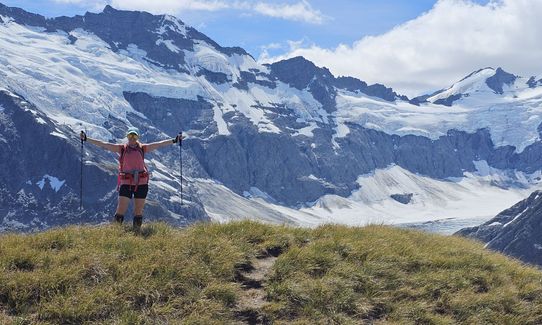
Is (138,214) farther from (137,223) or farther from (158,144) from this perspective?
(158,144)

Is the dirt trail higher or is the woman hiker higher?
the woman hiker

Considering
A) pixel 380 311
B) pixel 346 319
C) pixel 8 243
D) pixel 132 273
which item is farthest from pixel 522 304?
pixel 8 243

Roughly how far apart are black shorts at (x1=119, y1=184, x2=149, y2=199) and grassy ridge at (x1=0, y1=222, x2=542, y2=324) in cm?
123

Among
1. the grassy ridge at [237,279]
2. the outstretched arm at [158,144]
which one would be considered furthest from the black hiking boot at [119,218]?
the outstretched arm at [158,144]

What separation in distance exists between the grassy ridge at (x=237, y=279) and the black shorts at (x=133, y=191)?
1.23 meters

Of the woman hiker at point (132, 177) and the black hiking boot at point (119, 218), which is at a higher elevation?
the woman hiker at point (132, 177)

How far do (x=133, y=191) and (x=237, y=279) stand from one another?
15.3 ft

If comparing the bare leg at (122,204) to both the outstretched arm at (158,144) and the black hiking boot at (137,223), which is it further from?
the outstretched arm at (158,144)

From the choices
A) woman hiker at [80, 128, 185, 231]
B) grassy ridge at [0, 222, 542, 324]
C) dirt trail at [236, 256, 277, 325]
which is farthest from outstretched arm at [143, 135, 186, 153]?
dirt trail at [236, 256, 277, 325]

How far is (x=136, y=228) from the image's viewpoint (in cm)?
1605

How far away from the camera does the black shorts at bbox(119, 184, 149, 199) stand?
16875 millimetres

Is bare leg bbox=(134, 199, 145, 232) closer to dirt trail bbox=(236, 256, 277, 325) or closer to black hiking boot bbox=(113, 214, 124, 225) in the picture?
black hiking boot bbox=(113, 214, 124, 225)

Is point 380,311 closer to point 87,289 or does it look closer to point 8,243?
point 87,289

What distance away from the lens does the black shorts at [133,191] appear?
16875 millimetres
